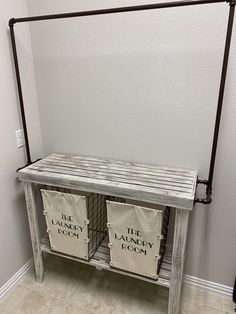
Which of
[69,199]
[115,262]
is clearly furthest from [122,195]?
[115,262]

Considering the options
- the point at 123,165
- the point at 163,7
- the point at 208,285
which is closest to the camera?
the point at 163,7

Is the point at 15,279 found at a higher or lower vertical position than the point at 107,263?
lower

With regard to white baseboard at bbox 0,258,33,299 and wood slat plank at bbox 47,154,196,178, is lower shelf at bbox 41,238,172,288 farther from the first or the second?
wood slat plank at bbox 47,154,196,178

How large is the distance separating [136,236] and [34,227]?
0.68 metres

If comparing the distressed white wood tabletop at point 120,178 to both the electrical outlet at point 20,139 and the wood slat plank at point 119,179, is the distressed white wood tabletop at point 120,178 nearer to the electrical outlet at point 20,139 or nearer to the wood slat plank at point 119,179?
the wood slat plank at point 119,179

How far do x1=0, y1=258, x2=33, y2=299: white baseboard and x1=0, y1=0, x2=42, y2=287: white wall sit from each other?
3cm

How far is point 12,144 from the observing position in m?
1.50

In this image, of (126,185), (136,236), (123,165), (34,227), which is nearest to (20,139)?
(34,227)

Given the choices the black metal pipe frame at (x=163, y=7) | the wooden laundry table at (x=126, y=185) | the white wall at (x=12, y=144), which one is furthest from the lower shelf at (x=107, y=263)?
the black metal pipe frame at (x=163, y=7)

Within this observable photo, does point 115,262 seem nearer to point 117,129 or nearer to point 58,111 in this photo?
point 117,129

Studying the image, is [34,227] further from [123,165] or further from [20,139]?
[123,165]

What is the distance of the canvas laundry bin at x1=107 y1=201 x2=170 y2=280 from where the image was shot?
120cm

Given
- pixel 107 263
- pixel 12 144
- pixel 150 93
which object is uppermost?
pixel 150 93

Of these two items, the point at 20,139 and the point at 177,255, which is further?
the point at 20,139
